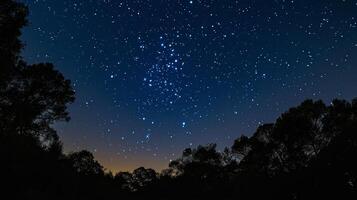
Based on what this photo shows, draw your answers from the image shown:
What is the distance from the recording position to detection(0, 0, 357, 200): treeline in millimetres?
13352

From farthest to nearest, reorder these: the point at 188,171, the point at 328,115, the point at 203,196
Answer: the point at 188,171 < the point at 203,196 < the point at 328,115

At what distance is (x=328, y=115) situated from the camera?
41.7 meters

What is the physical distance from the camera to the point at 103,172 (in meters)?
36.7

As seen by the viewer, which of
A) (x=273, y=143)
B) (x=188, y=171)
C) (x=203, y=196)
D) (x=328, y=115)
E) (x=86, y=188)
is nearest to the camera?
(x=86, y=188)

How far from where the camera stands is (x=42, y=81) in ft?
98.1

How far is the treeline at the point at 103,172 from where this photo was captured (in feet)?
43.8

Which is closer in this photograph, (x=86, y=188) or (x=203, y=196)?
(x=86, y=188)

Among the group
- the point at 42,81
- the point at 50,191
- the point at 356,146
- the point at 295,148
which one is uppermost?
the point at 42,81

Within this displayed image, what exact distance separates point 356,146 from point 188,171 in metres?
48.5

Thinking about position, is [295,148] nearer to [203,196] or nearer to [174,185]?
[203,196]

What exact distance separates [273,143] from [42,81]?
28.5 m

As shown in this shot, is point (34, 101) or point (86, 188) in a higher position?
point (34, 101)

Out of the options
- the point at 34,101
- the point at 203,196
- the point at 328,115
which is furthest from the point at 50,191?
the point at 203,196

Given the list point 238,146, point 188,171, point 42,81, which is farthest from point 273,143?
point 42,81
